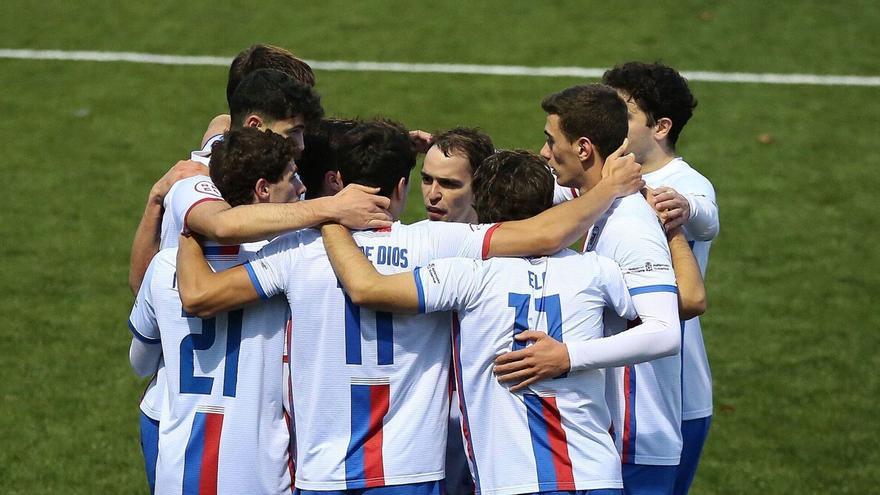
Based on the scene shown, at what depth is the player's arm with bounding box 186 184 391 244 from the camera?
358 cm

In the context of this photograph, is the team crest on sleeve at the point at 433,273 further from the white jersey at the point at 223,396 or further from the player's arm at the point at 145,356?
the player's arm at the point at 145,356

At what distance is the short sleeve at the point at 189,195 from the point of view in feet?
12.5

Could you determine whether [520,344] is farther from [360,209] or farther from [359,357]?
[360,209]

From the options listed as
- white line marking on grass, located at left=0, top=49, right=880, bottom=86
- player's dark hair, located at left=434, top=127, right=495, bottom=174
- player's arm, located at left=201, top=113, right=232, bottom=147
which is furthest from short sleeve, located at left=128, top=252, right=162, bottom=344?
white line marking on grass, located at left=0, top=49, right=880, bottom=86

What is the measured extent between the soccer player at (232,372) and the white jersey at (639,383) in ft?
3.47

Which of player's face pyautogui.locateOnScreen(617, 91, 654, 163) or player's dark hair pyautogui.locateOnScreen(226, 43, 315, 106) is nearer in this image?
player's face pyautogui.locateOnScreen(617, 91, 654, 163)

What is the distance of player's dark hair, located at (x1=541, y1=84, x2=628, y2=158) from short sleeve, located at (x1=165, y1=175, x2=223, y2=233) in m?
1.17

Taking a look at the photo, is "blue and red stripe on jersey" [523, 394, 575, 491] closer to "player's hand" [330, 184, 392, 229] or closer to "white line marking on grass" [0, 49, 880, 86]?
"player's hand" [330, 184, 392, 229]

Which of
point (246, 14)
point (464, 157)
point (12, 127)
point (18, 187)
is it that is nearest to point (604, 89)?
point (464, 157)

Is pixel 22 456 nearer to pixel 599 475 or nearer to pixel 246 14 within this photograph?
pixel 599 475

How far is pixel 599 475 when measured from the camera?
3.58 meters

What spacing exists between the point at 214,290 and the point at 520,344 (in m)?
0.95

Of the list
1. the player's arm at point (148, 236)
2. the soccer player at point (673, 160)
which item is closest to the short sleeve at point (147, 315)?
the player's arm at point (148, 236)

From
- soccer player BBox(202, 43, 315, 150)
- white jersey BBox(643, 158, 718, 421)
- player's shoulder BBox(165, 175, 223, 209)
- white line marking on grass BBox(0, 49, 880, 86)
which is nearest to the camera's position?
player's shoulder BBox(165, 175, 223, 209)
